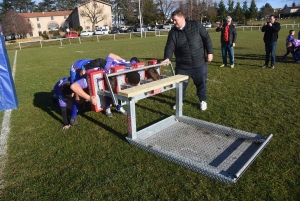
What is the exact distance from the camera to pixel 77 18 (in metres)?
74.0

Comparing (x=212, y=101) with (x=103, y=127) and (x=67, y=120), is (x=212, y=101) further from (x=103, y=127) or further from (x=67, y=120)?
(x=67, y=120)

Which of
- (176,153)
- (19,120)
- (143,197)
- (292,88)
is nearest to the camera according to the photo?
(143,197)

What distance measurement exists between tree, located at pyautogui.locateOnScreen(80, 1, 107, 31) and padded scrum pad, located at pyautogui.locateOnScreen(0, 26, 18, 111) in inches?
2716

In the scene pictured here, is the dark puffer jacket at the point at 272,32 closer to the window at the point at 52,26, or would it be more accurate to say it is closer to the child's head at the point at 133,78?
the child's head at the point at 133,78

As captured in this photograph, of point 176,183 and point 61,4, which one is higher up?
point 61,4

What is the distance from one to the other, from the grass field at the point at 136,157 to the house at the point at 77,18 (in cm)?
7015

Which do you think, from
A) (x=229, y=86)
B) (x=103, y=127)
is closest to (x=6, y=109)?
(x=103, y=127)

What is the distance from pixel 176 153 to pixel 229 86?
4126mm

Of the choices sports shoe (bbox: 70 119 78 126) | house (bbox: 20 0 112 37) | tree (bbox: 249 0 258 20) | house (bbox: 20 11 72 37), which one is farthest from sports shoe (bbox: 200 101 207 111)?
house (bbox: 20 11 72 37)

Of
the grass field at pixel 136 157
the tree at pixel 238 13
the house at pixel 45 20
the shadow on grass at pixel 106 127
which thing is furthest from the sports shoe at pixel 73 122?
Result: the house at pixel 45 20

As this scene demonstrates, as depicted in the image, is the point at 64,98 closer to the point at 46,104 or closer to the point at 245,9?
the point at 46,104

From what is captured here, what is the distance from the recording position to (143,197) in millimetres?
2732

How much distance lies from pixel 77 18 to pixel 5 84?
74.7 meters

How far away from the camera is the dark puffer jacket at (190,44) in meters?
4.81
